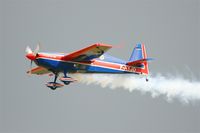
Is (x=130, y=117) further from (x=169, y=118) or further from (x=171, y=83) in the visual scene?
(x=171, y=83)

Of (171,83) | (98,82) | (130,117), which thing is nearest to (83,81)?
(98,82)

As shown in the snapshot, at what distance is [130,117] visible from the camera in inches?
3120

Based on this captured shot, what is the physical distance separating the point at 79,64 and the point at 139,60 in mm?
3979

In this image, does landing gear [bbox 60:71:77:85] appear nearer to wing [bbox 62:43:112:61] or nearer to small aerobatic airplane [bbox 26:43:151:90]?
small aerobatic airplane [bbox 26:43:151:90]

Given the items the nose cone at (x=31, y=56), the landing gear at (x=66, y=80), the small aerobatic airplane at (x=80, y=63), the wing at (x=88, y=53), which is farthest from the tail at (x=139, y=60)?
the nose cone at (x=31, y=56)

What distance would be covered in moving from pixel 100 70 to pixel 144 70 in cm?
323

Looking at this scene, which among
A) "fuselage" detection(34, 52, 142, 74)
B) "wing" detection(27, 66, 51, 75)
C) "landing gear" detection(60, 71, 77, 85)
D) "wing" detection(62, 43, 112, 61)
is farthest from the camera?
"wing" detection(27, 66, 51, 75)

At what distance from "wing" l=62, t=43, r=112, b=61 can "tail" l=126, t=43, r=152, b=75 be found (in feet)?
10.5

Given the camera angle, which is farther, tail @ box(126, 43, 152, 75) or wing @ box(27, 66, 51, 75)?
wing @ box(27, 66, 51, 75)

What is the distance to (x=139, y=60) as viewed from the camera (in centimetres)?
3772

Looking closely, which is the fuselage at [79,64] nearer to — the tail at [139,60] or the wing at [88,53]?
the wing at [88,53]

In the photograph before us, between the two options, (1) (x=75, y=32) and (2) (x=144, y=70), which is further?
(1) (x=75, y=32)

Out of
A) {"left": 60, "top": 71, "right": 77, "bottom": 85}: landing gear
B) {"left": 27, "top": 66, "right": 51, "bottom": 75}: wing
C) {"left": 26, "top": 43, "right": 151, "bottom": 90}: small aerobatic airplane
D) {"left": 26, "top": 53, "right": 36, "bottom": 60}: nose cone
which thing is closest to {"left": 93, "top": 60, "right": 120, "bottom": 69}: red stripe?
{"left": 26, "top": 43, "right": 151, "bottom": 90}: small aerobatic airplane

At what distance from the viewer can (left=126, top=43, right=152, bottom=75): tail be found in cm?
3809
